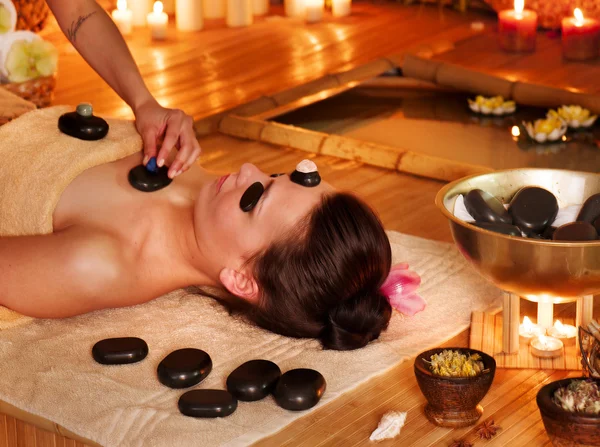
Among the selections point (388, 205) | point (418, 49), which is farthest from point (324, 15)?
point (388, 205)

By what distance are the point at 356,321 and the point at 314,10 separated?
116 inches

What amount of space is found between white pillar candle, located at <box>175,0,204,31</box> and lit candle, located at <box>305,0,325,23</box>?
1.64 feet

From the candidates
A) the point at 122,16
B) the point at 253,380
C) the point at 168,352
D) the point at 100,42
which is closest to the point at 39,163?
the point at 100,42

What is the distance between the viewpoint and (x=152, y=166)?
2107 millimetres

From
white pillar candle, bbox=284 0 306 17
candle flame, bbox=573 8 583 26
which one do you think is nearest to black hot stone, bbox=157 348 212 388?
candle flame, bbox=573 8 583 26

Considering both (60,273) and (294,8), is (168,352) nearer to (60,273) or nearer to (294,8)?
(60,273)

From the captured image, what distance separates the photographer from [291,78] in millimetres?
3666

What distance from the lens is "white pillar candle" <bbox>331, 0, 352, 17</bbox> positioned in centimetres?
461

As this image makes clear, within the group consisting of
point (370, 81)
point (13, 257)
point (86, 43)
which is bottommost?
point (370, 81)

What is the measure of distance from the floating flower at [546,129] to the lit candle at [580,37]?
0.84 m

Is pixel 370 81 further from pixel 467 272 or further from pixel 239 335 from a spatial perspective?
pixel 239 335

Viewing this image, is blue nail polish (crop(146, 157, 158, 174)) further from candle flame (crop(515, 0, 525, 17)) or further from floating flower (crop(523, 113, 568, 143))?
candle flame (crop(515, 0, 525, 17))

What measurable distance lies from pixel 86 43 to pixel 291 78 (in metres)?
1.34

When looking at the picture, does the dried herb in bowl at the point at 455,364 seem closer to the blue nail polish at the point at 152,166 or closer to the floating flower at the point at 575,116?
the blue nail polish at the point at 152,166
